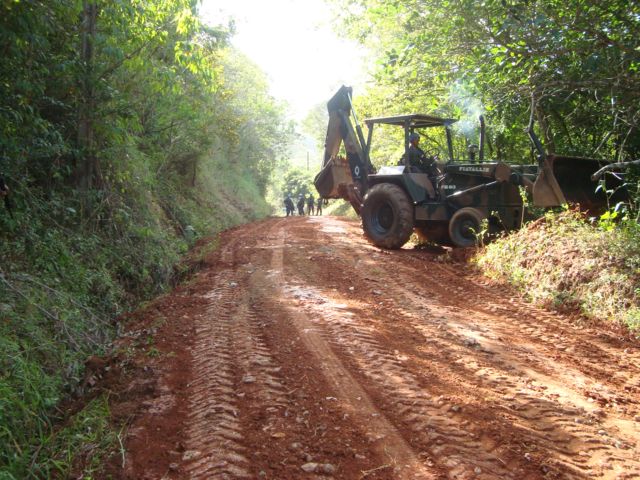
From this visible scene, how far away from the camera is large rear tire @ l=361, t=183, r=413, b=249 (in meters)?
9.78

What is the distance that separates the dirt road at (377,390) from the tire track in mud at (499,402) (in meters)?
0.01

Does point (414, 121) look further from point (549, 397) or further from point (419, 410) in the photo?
point (419, 410)

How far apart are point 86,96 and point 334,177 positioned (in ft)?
21.5

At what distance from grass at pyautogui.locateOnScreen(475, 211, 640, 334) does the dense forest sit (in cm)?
4

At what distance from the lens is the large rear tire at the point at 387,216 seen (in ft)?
32.1

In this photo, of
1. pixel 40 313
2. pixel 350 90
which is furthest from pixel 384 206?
pixel 40 313

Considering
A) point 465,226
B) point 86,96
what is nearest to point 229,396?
point 86,96

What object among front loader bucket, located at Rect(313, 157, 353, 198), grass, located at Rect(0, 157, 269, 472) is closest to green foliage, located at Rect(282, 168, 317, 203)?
front loader bucket, located at Rect(313, 157, 353, 198)

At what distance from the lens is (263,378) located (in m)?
3.92

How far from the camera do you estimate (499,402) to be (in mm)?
3553

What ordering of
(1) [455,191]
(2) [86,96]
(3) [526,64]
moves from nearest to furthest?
(2) [86,96]
(3) [526,64]
(1) [455,191]

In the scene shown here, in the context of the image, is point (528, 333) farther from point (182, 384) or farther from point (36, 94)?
point (36, 94)

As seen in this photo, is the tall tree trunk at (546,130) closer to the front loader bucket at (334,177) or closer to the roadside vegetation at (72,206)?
the front loader bucket at (334,177)

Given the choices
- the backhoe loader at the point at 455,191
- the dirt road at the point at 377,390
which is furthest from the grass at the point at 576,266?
the backhoe loader at the point at 455,191
